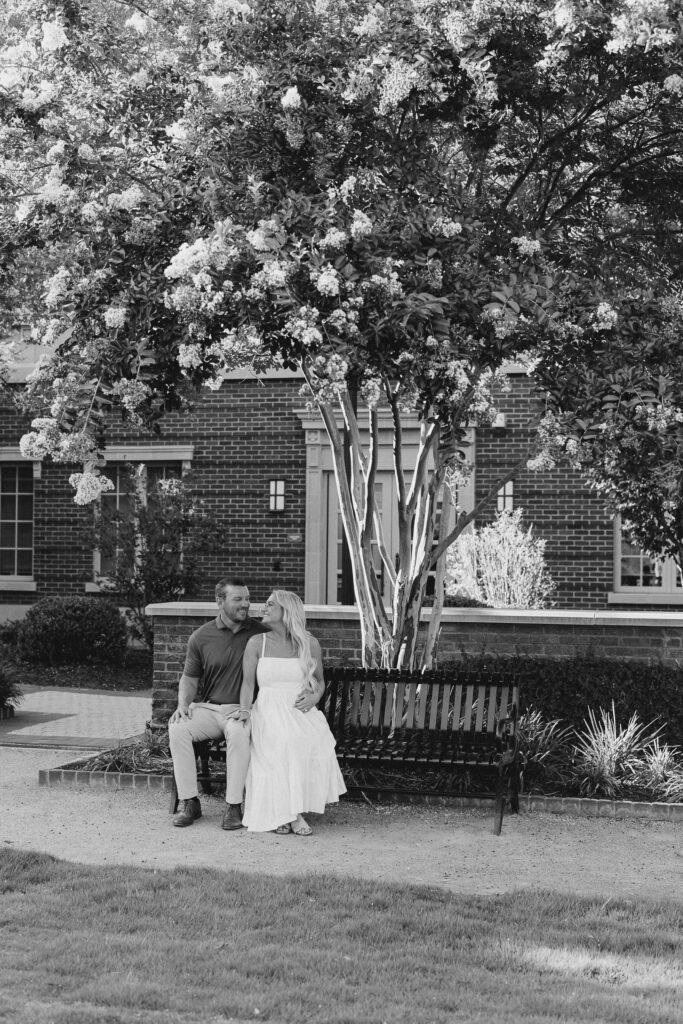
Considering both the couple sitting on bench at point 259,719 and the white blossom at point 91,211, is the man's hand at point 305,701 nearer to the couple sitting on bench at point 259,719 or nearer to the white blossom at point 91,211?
the couple sitting on bench at point 259,719

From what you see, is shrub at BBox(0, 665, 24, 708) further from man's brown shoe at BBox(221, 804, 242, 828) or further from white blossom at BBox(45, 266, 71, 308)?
white blossom at BBox(45, 266, 71, 308)

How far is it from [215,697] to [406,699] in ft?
4.23

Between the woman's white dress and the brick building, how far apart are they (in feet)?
29.6

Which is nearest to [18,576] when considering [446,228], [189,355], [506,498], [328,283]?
[506,498]

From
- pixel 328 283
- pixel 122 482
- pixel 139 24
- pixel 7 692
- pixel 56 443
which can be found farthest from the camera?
pixel 122 482

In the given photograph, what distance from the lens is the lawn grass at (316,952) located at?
4.24m

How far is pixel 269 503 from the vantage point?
57.8 ft

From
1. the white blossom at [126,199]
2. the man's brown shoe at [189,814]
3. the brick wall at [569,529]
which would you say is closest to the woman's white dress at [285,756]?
the man's brown shoe at [189,814]

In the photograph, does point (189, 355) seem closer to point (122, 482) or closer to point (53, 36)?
point (53, 36)

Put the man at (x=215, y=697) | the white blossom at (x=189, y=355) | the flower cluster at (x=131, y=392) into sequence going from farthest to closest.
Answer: the man at (x=215, y=697) < the flower cluster at (x=131, y=392) < the white blossom at (x=189, y=355)

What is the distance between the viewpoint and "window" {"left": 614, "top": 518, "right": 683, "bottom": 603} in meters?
16.2

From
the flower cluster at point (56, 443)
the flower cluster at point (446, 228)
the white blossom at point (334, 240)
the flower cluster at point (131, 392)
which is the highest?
the flower cluster at point (446, 228)

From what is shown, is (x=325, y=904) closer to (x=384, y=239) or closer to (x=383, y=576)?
(x=384, y=239)

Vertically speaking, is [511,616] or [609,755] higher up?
[511,616]
